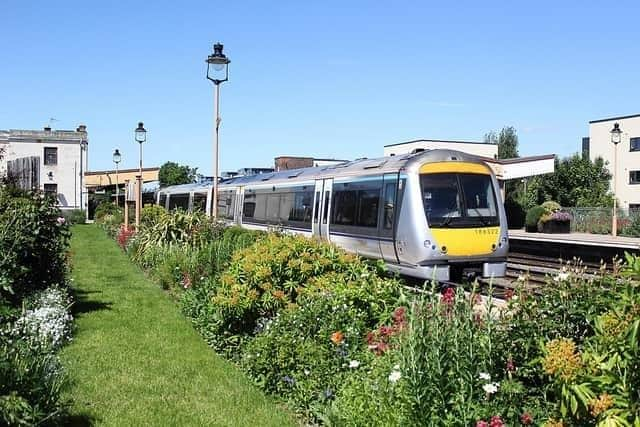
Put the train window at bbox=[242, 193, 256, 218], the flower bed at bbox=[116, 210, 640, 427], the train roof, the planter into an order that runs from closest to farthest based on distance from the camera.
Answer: the flower bed at bbox=[116, 210, 640, 427] → the train roof → the train window at bbox=[242, 193, 256, 218] → the planter

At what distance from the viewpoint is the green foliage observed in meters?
9.30

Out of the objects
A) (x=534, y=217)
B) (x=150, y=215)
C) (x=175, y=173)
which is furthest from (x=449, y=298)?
(x=175, y=173)

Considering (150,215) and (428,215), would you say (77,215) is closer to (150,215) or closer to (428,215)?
(150,215)

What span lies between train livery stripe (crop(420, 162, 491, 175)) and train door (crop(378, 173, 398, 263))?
2.69ft

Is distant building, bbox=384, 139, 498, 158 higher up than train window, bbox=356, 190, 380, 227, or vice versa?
distant building, bbox=384, 139, 498, 158

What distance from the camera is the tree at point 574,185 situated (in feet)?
→ 176

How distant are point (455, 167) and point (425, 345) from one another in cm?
1058

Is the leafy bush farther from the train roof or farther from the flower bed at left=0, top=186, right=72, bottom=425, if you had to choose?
the train roof

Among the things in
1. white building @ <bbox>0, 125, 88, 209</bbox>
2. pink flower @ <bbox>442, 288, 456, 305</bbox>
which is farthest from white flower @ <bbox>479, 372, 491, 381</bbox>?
white building @ <bbox>0, 125, 88, 209</bbox>

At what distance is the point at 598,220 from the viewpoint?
42.8m

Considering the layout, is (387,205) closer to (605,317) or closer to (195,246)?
(195,246)

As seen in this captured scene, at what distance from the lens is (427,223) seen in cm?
1387

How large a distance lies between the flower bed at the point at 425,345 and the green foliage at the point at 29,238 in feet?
9.97

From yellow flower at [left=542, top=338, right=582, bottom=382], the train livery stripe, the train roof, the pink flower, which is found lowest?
yellow flower at [left=542, top=338, right=582, bottom=382]
